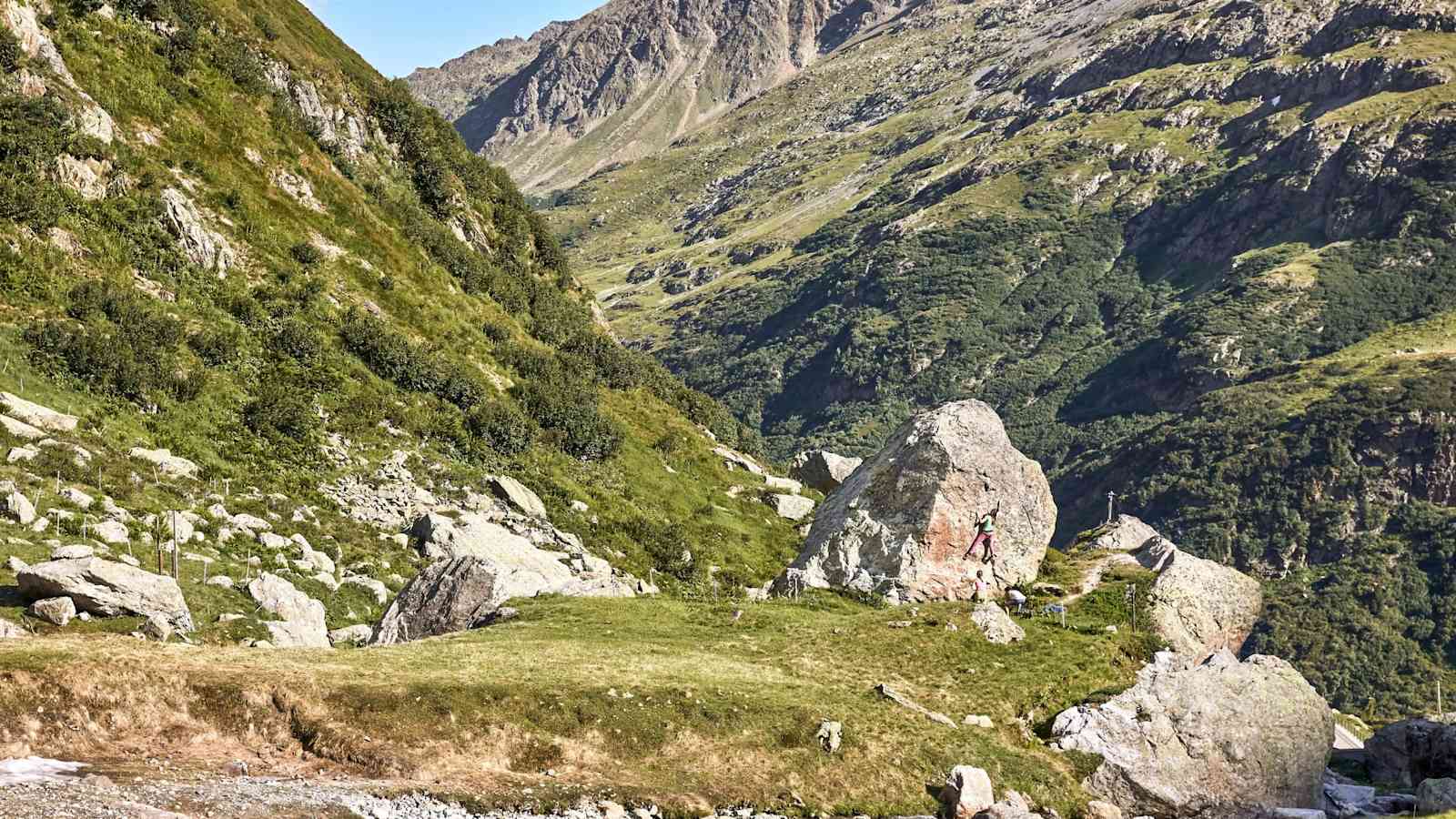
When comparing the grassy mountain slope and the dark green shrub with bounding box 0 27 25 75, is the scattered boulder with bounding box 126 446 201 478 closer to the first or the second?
the grassy mountain slope

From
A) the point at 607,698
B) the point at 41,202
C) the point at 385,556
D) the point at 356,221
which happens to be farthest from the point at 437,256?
the point at 607,698

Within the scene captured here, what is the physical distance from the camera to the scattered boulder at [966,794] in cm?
3688

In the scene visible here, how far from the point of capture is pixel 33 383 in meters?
57.2

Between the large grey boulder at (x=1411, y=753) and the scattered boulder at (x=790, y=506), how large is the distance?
51497mm

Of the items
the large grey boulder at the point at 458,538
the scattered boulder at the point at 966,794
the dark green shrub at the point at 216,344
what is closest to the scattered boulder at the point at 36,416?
the dark green shrub at the point at 216,344

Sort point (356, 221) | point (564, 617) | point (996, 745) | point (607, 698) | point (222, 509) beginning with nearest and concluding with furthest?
point (607, 698), point (996, 745), point (564, 617), point (222, 509), point (356, 221)

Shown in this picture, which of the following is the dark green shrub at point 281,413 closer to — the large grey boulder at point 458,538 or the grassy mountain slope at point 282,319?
the grassy mountain slope at point 282,319

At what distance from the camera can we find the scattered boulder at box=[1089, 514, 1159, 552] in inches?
3258

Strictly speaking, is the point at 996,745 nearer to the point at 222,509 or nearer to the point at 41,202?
the point at 222,509

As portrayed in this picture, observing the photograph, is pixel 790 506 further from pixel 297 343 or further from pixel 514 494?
pixel 297 343

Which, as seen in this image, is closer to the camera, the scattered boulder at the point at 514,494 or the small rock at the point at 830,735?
the small rock at the point at 830,735

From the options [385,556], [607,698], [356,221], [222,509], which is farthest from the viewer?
[356,221]

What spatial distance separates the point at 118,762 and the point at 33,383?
109ft

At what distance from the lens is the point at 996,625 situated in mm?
52500
